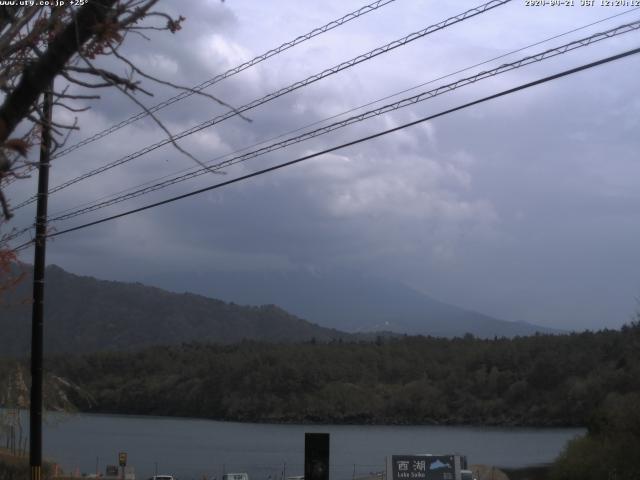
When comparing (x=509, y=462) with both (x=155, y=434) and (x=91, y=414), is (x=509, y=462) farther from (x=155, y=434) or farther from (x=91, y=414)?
(x=91, y=414)

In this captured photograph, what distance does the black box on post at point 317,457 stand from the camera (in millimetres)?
14711

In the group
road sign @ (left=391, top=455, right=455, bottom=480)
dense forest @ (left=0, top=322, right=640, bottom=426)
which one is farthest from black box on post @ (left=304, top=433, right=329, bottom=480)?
dense forest @ (left=0, top=322, right=640, bottom=426)

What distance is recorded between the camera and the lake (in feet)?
210

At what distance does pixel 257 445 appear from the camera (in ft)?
273

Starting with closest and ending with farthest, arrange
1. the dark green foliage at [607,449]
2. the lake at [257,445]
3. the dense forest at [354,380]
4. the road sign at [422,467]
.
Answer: the road sign at [422,467], the dark green foliage at [607,449], the lake at [257,445], the dense forest at [354,380]

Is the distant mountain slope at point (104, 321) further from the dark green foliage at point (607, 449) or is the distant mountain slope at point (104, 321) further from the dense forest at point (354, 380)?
the dark green foliage at point (607, 449)

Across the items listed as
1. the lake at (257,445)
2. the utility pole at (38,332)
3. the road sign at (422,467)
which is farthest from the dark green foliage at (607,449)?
the utility pole at (38,332)

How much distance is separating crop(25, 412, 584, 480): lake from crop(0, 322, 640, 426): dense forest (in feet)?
12.0

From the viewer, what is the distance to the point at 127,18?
631cm

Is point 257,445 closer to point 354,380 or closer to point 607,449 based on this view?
point 354,380

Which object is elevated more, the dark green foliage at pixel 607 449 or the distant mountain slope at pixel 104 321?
the distant mountain slope at pixel 104 321

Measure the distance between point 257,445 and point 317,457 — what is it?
7030 cm

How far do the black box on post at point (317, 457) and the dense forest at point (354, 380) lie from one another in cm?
7888

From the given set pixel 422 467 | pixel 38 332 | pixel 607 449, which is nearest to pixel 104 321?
pixel 607 449
